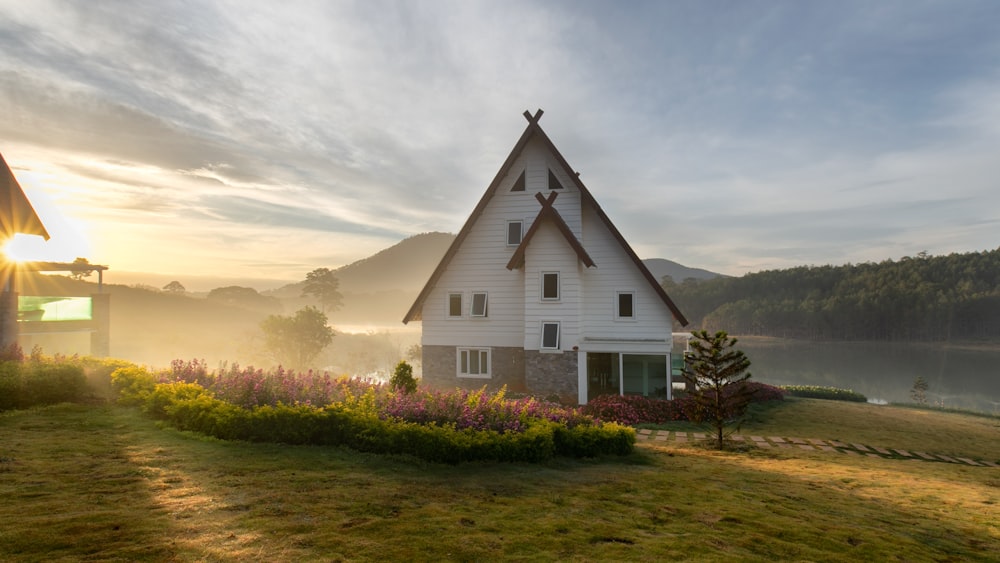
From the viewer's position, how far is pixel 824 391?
34031 millimetres

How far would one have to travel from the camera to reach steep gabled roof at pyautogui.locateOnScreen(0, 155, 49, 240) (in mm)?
19812

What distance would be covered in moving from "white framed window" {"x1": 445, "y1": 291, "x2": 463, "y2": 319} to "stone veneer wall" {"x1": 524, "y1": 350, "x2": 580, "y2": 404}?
4152 mm

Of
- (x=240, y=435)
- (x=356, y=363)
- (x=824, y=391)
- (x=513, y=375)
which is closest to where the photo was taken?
(x=240, y=435)

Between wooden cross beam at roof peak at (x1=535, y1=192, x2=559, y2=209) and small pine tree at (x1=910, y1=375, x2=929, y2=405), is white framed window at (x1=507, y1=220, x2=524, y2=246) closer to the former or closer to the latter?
wooden cross beam at roof peak at (x1=535, y1=192, x2=559, y2=209)

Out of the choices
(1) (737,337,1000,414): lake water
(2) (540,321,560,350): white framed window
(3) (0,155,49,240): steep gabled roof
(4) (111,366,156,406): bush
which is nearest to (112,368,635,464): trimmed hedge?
(4) (111,366,156,406): bush

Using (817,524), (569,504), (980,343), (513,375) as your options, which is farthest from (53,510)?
(980,343)

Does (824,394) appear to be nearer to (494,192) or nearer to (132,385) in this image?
(494,192)

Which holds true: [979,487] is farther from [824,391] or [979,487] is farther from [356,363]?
[356,363]

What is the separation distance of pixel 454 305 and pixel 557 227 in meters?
6.33

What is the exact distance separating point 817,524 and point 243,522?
24.6 ft

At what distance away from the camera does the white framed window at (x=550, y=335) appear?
22.1 metres

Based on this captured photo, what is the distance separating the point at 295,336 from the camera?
1736 inches

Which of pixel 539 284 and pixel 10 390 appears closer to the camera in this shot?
pixel 10 390

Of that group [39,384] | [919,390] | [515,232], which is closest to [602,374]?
[515,232]
